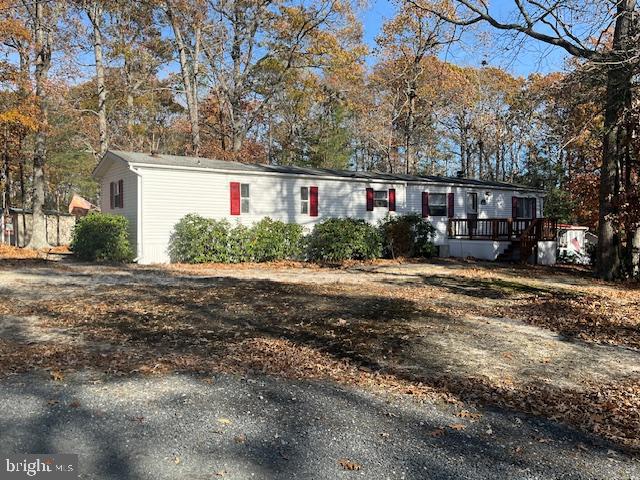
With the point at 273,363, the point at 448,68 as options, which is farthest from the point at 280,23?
the point at 273,363

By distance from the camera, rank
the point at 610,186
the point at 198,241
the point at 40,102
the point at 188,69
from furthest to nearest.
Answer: the point at 188,69
the point at 40,102
the point at 198,241
the point at 610,186

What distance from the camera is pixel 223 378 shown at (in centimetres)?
412

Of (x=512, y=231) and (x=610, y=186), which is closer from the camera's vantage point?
(x=610, y=186)

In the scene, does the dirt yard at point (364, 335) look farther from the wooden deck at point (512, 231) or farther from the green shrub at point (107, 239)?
the wooden deck at point (512, 231)

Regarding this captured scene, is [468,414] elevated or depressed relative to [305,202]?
depressed

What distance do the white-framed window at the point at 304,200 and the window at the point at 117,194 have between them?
6075mm

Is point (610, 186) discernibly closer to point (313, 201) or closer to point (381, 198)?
point (381, 198)

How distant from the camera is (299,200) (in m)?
17.0

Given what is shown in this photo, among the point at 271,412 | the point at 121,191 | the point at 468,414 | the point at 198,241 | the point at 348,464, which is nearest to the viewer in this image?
the point at 348,464

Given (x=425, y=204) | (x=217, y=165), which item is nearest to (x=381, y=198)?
(x=425, y=204)

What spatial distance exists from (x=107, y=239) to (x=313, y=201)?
280 inches

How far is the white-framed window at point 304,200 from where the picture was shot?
Answer: 56.0 feet

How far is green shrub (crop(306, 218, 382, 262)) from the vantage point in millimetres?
16094

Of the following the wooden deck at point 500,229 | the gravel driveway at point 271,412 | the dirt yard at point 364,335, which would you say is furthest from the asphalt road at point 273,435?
the wooden deck at point 500,229
